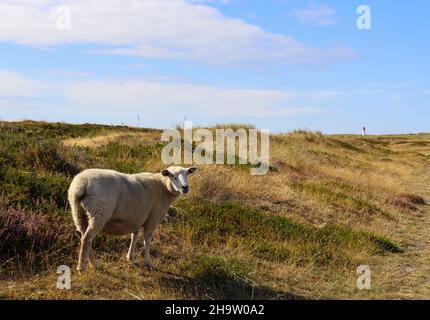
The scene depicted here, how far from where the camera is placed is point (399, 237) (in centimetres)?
1266

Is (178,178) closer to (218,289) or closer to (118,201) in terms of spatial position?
(118,201)

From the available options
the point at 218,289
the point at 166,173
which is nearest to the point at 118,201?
the point at 166,173

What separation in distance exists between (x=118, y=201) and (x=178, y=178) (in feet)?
3.65

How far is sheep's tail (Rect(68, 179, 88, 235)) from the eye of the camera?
6.57m

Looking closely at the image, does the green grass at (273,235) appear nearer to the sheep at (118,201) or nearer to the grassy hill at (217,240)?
the grassy hill at (217,240)

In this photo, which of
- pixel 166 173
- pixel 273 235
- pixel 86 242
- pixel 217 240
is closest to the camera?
pixel 86 242

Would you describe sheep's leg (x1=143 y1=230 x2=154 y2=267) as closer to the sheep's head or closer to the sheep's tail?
the sheep's head

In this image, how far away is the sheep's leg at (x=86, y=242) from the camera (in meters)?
6.56

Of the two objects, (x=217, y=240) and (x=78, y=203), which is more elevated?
(x=78, y=203)

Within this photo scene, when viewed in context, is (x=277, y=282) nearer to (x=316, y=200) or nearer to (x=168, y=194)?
(x=168, y=194)

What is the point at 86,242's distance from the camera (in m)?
6.64

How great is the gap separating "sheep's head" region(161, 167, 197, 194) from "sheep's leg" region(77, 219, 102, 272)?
1.49 meters

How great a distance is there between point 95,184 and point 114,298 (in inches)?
63.8
